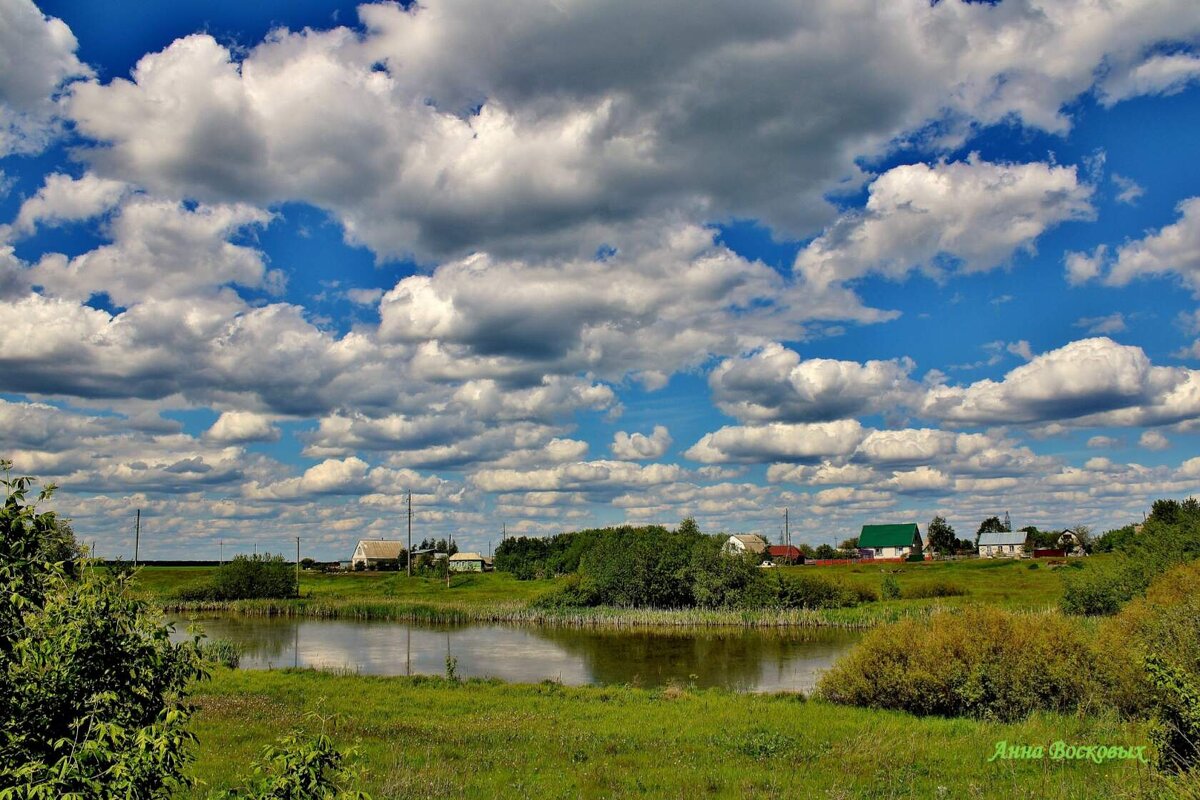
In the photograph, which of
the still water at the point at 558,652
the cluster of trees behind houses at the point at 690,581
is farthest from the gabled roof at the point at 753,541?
the still water at the point at 558,652

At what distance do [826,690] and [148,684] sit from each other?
965 inches

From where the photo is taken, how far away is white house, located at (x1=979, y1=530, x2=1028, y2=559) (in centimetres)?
13512

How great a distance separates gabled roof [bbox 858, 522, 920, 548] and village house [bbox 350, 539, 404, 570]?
97039 mm

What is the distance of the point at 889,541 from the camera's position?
461ft

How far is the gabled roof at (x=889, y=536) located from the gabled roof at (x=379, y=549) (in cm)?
9794

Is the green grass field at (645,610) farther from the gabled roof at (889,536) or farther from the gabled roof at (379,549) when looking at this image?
the gabled roof at (379,549)

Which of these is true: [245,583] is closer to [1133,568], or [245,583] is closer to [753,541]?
[1133,568]

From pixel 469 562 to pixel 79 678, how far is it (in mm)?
168740

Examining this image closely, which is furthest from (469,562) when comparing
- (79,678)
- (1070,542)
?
(79,678)

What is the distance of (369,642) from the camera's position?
55.1 meters

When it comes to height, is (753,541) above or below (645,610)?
above

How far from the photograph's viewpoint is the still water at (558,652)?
1535 inches

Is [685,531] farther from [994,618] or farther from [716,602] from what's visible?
[994,618]

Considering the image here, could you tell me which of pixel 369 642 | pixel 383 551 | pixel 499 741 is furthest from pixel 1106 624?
pixel 383 551
